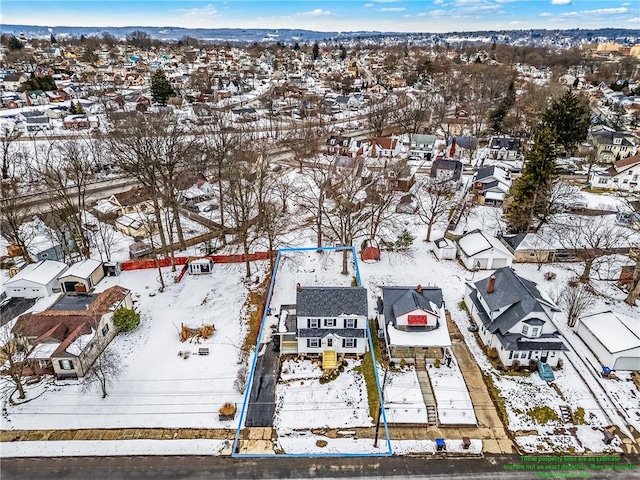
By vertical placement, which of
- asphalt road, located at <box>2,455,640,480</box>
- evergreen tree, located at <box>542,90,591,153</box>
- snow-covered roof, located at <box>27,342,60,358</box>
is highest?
evergreen tree, located at <box>542,90,591,153</box>

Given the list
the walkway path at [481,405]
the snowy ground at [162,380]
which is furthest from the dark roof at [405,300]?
the snowy ground at [162,380]

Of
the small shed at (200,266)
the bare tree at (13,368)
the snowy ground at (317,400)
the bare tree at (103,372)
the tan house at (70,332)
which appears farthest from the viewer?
the small shed at (200,266)

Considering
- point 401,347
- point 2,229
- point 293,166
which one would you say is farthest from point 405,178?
point 2,229

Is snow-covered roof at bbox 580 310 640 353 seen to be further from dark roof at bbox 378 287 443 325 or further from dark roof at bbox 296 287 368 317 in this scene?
dark roof at bbox 296 287 368 317

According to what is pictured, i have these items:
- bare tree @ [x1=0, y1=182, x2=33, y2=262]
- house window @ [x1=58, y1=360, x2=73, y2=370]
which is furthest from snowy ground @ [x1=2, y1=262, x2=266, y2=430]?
bare tree @ [x1=0, y1=182, x2=33, y2=262]

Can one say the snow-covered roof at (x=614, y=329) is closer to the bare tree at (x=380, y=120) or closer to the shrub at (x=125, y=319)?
the shrub at (x=125, y=319)

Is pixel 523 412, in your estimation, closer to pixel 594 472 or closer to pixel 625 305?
pixel 594 472

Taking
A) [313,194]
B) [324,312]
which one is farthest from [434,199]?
[324,312]
